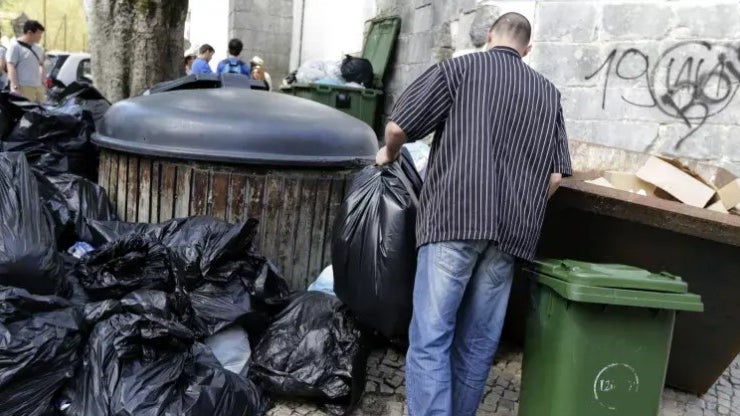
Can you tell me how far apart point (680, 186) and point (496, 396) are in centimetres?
128

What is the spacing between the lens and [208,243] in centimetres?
300

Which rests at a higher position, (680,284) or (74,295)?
(680,284)

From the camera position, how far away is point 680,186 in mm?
2885

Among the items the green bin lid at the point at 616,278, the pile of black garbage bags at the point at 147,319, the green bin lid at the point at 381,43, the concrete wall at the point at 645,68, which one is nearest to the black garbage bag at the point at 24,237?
the pile of black garbage bags at the point at 147,319

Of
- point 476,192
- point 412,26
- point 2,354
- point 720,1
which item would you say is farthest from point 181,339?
point 412,26

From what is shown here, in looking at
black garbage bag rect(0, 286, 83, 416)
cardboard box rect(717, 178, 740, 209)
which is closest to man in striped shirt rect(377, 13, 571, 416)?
cardboard box rect(717, 178, 740, 209)

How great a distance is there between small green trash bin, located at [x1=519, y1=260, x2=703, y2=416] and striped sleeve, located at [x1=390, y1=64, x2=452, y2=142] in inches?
27.7

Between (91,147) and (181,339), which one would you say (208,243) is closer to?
(181,339)

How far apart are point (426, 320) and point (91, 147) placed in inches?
109

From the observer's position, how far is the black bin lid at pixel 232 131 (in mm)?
3176

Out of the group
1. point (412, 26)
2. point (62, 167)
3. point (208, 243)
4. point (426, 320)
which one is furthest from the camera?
point (412, 26)

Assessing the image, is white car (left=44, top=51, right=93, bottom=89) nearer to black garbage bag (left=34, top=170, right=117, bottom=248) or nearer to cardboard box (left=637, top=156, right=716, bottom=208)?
black garbage bag (left=34, top=170, right=117, bottom=248)

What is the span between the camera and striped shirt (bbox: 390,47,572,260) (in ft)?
7.55

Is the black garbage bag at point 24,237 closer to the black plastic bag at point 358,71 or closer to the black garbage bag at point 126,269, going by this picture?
the black garbage bag at point 126,269
